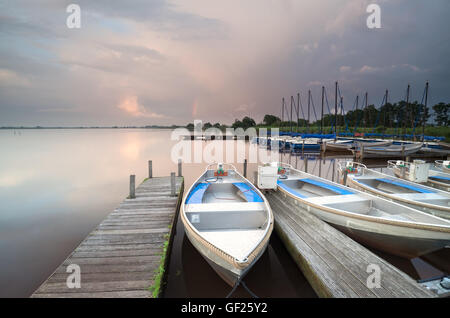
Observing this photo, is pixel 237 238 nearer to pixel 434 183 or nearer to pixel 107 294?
pixel 107 294

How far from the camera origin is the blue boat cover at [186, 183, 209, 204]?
6.45 meters

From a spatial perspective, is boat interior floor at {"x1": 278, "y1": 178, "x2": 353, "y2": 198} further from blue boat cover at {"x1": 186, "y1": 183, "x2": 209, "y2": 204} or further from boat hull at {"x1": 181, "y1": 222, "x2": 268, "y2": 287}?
boat hull at {"x1": 181, "y1": 222, "x2": 268, "y2": 287}

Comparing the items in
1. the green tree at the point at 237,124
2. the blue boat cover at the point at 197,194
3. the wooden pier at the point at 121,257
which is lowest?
the wooden pier at the point at 121,257

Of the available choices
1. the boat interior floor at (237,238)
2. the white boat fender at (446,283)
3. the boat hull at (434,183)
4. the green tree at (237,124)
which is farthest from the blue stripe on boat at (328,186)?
the green tree at (237,124)

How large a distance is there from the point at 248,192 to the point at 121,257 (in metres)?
4.32

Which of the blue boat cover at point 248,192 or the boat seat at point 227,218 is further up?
the blue boat cover at point 248,192

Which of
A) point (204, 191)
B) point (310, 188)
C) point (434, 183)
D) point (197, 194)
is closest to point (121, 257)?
point (197, 194)

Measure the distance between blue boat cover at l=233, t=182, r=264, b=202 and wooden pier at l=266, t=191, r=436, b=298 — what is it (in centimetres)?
106

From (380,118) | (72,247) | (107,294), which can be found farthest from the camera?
(380,118)

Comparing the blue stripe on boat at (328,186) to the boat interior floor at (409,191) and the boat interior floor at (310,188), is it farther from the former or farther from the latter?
the boat interior floor at (409,191)

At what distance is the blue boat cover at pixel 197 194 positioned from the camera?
254 inches

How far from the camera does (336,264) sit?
4.18m

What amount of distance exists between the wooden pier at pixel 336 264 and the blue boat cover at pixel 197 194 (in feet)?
8.86
